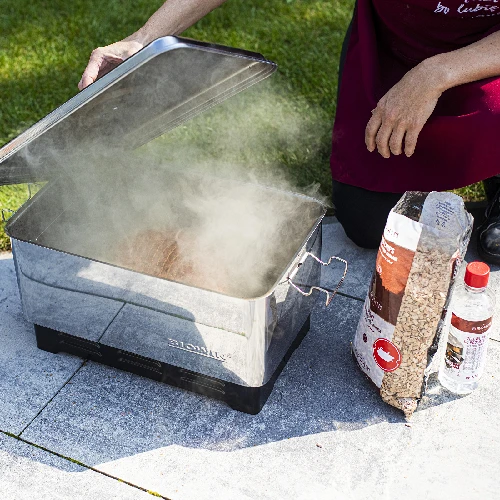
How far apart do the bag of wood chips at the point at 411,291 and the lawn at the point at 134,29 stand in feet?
3.79

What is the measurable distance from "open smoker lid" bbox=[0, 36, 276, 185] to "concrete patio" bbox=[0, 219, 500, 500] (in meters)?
0.64

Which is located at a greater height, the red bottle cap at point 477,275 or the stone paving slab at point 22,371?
the red bottle cap at point 477,275

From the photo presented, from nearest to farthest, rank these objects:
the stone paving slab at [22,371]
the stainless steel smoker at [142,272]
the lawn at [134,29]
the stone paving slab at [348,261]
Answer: the stainless steel smoker at [142,272], the stone paving slab at [22,371], the stone paving slab at [348,261], the lawn at [134,29]

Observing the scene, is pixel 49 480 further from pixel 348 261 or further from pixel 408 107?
pixel 408 107

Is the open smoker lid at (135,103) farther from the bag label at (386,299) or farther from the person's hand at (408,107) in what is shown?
the bag label at (386,299)

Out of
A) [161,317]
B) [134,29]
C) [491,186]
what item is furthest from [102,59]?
[134,29]

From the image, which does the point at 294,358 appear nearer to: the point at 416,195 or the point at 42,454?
the point at 416,195

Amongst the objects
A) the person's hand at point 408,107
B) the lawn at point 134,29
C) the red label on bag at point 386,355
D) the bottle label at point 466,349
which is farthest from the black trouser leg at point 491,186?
the red label on bag at point 386,355

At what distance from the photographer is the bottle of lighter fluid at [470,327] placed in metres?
1.83

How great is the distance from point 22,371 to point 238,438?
0.69m

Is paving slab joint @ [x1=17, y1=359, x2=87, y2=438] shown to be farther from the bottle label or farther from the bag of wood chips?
the bottle label

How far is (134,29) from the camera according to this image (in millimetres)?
3850

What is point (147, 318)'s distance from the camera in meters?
1.91

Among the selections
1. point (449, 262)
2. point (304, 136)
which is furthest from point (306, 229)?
point (304, 136)
